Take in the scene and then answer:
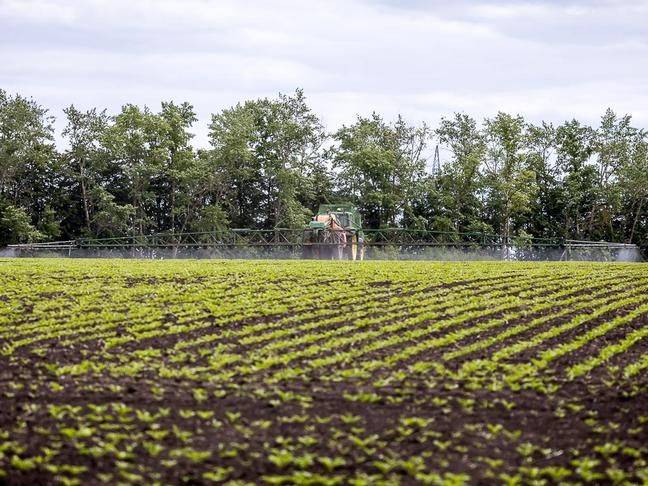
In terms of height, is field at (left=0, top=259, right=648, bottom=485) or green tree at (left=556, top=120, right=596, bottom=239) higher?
green tree at (left=556, top=120, right=596, bottom=239)

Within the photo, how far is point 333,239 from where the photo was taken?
35625mm

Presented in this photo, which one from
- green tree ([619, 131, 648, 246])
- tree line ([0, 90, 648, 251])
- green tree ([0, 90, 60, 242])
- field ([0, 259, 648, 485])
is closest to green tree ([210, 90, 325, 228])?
tree line ([0, 90, 648, 251])

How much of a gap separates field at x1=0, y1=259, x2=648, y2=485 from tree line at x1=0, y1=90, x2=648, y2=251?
118 feet

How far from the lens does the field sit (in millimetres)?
6559

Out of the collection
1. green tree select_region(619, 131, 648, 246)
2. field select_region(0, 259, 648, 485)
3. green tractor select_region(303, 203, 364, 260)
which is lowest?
field select_region(0, 259, 648, 485)

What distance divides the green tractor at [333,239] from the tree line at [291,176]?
13.2 metres

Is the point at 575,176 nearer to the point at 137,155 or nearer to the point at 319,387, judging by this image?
the point at 137,155

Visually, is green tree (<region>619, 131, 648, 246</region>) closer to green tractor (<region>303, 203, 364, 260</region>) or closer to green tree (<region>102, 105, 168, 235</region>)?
green tractor (<region>303, 203, 364, 260</region>)

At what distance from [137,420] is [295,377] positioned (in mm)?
2080

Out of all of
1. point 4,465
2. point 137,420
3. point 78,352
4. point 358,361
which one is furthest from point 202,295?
point 4,465

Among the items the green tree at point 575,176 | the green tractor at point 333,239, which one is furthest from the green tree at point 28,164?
the green tree at point 575,176

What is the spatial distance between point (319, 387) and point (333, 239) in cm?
2691

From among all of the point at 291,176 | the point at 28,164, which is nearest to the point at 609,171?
the point at 291,176

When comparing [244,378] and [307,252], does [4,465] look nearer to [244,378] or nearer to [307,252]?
[244,378]
